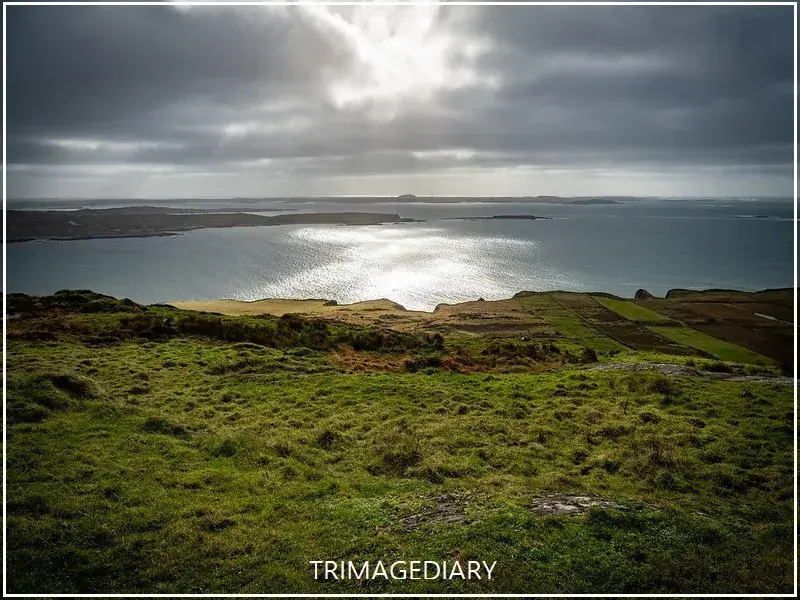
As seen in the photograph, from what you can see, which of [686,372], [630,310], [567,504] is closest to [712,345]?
[630,310]

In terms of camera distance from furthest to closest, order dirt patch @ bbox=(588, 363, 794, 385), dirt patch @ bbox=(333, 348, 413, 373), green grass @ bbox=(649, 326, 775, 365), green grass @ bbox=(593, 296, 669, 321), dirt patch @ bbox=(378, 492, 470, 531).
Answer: green grass @ bbox=(593, 296, 669, 321), green grass @ bbox=(649, 326, 775, 365), dirt patch @ bbox=(333, 348, 413, 373), dirt patch @ bbox=(588, 363, 794, 385), dirt patch @ bbox=(378, 492, 470, 531)

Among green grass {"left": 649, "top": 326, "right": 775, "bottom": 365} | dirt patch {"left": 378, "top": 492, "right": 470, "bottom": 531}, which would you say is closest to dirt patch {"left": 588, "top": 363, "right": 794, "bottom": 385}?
dirt patch {"left": 378, "top": 492, "right": 470, "bottom": 531}

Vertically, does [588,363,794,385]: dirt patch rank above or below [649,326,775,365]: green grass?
above

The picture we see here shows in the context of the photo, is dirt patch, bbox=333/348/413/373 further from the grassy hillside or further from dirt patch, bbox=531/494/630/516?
dirt patch, bbox=531/494/630/516

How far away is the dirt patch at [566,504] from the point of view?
10.4m

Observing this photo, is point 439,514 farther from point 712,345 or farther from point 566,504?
point 712,345

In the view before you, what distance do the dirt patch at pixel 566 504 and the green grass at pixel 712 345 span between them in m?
36.8

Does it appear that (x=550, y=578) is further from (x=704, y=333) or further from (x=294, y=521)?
(x=704, y=333)

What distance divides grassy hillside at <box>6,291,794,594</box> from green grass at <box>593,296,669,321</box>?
4171 cm

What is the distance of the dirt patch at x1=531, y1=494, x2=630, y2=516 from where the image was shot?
10.4m

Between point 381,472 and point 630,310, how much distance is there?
220 feet

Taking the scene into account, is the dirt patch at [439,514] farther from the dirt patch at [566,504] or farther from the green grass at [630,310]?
the green grass at [630,310]

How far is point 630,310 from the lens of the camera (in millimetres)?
69438

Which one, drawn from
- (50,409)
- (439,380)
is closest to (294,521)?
(50,409)
